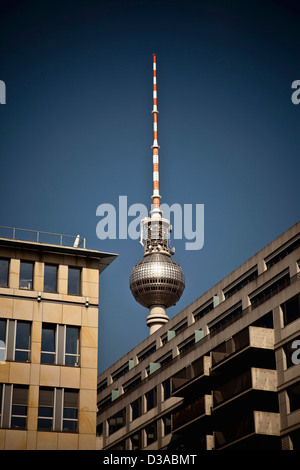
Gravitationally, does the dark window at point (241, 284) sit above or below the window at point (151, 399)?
above

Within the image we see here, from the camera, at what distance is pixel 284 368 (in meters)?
64.6

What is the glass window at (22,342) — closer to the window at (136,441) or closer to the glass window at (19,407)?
the glass window at (19,407)

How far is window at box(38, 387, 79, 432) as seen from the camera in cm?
4962

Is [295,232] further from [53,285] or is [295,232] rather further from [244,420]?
[53,285]

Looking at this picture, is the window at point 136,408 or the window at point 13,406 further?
the window at point 136,408

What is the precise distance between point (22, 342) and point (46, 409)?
400cm

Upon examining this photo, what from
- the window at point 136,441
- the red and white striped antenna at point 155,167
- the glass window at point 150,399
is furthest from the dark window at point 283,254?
the red and white striped antenna at point 155,167

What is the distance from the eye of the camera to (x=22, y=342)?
169 ft

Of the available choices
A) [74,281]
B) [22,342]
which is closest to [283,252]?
[74,281]

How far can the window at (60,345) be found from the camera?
169ft

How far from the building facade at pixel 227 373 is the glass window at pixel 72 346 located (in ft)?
54.4

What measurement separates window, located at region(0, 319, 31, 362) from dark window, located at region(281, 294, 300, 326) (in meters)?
21.0
